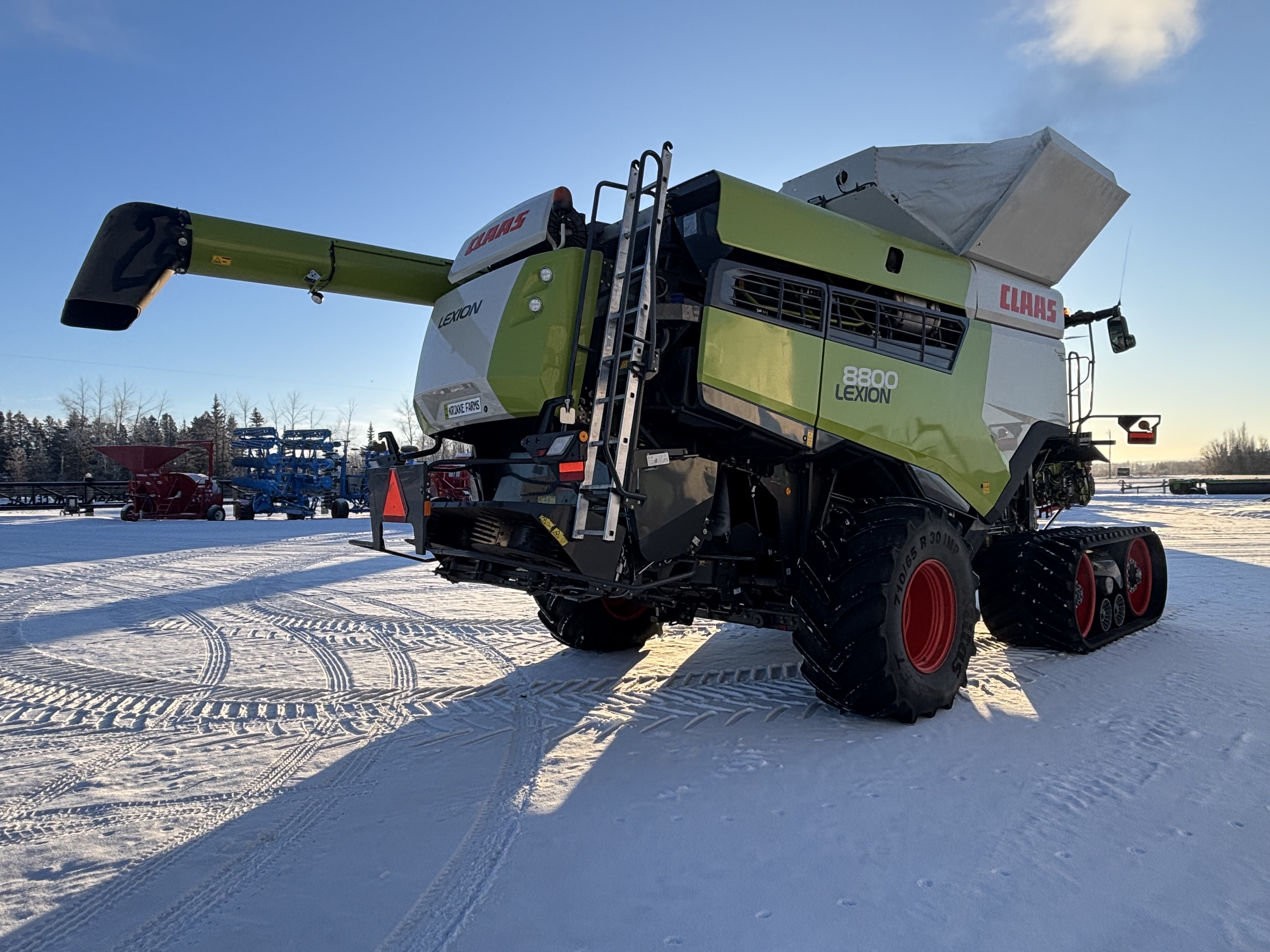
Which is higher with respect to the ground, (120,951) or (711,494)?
(711,494)

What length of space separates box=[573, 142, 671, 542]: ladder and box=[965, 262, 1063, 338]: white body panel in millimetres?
2397

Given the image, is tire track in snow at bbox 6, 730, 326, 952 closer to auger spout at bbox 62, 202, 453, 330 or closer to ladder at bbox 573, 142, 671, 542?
ladder at bbox 573, 142, 671, 542

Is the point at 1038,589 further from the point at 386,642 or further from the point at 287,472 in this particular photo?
the point at 287,472

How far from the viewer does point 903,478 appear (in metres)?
4.77

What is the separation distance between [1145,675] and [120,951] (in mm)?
5371

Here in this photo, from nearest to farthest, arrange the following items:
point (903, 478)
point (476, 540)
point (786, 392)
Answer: point (786, 392) < point (476, 540) < point (903, 478)

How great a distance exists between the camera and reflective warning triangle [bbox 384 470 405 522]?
4500 millimetres

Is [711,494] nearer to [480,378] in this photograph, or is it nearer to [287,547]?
[480,378]

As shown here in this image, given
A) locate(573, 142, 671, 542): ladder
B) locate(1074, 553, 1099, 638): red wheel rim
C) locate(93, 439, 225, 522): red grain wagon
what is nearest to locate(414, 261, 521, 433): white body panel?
locate(573, 142, 671, 542): ladder

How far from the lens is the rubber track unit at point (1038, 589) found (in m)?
5.76

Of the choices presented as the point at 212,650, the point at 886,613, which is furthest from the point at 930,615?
the point at 212,650

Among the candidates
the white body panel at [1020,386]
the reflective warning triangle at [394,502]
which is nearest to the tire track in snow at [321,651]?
the reflective warning triangle at [394,502]

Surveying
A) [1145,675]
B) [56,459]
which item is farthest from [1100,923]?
[56,459]

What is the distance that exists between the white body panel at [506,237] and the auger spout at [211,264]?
53 cm
